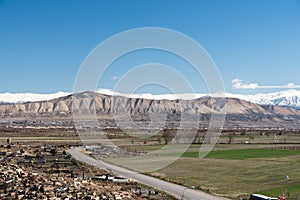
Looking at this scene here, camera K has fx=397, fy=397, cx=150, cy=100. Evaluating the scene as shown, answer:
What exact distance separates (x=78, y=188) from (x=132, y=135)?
76.5 m

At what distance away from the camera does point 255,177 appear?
33.8 meters

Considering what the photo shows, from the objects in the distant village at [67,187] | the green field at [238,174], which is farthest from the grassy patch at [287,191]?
the distant village at [67,187]

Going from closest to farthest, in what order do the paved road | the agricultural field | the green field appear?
1. the paved road
2. the agricultural field
3. the green field

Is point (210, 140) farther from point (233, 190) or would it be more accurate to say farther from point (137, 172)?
point (233, 190)

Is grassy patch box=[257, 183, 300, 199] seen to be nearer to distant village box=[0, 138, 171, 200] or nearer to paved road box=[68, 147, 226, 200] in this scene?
paved road box=[68, 147, 226, 200]

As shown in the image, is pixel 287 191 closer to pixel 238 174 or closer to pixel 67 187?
pixel 238 174

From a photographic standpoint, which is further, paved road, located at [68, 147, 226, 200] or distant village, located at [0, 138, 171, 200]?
paved road, located at [68, 147, 226, 200]

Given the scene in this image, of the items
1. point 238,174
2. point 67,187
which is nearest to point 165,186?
point 67,187

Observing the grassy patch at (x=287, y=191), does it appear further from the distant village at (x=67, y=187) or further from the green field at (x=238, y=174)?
the distant village at (x=67, y=187)

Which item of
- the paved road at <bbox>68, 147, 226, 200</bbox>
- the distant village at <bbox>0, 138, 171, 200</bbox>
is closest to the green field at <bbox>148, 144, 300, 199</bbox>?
the paved road at <bbox>68, 147, 226, 200</bbox>

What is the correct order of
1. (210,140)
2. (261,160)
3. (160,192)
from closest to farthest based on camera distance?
(160,192), (261,160), (210,140)

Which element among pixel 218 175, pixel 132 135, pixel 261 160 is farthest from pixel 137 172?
pixel 132 135

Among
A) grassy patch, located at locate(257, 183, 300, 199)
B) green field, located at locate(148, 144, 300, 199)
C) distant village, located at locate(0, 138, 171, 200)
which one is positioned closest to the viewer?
distant village, located at locate(0, 138, 171, 200)

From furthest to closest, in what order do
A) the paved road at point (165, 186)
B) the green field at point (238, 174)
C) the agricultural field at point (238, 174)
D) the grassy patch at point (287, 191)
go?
the green field at point (238, 174) < the agricultural field at point (238, 174) < the paved road at point (165, 186) < the grassy patch at point (287, 191)
